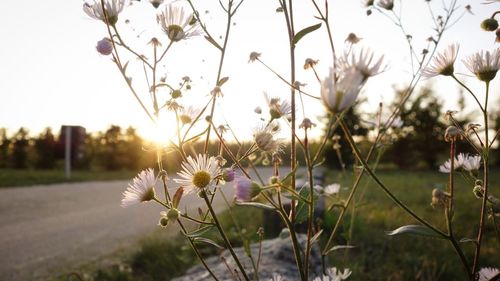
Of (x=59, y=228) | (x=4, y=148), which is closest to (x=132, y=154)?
(x=4, y=148)

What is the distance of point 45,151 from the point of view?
1447 cm

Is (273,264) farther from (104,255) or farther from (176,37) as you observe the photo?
(104,255)

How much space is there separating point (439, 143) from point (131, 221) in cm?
1777

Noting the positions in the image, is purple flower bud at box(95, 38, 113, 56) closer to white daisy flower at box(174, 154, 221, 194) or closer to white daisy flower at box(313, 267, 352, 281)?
white daisy flower at box(174, 154, 221, 194)

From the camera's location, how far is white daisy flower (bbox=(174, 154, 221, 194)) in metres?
0.98

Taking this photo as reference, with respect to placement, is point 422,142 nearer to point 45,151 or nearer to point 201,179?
point 45,151

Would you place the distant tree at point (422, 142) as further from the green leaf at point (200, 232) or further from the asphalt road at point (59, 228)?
the green leaf at point (200, 232)

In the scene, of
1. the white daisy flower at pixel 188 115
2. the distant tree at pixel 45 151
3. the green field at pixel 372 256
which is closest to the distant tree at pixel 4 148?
the distant tree at pixel 45 151

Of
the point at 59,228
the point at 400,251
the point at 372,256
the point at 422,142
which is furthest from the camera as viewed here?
the point at 422,142

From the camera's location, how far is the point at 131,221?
16.5 ft

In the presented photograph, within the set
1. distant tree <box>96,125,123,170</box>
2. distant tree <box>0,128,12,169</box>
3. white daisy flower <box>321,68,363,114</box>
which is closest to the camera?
white daisy flower <box>321,68,363,114</box>

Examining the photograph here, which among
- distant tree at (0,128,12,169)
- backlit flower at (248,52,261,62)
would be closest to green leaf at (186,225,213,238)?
backlit flower at (248,52,261,62)

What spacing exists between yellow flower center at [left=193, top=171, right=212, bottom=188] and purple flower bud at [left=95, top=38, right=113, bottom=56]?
369mm

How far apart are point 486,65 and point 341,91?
525 mm
